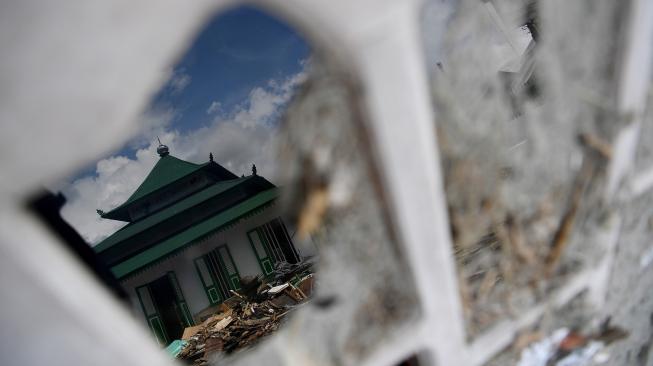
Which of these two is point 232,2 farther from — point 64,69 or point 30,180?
point 30,180

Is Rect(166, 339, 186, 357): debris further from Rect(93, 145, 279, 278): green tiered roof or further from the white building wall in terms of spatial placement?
the white building wall

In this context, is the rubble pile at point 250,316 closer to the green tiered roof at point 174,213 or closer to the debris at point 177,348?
the debris at point 177,348

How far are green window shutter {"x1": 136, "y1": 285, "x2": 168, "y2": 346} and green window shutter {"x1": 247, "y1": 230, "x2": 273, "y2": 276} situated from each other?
250cm

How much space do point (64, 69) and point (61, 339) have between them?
1.46ft

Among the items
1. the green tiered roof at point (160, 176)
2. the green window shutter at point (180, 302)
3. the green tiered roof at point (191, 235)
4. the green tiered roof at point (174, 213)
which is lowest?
the green window shutter at point (180, 302)

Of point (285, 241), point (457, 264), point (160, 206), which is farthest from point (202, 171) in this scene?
point (457, 264)

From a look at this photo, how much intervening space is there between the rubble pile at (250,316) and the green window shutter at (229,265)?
1.75 ft

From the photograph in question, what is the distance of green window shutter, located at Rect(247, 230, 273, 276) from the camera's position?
8836mm

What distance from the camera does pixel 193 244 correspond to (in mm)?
8289

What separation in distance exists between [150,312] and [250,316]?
12.8 ft

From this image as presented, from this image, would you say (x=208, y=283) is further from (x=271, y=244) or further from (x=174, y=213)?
(x=174, y=213)

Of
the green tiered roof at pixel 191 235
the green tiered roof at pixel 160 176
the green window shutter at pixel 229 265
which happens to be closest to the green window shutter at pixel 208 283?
the green window shutter at pixel 229 265

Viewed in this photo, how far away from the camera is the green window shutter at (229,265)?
8664 millimetres

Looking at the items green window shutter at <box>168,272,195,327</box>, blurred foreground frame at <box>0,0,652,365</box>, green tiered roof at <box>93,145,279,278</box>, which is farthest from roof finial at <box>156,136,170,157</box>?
blurred foreground frame at <box>0,0,652,365</box>
